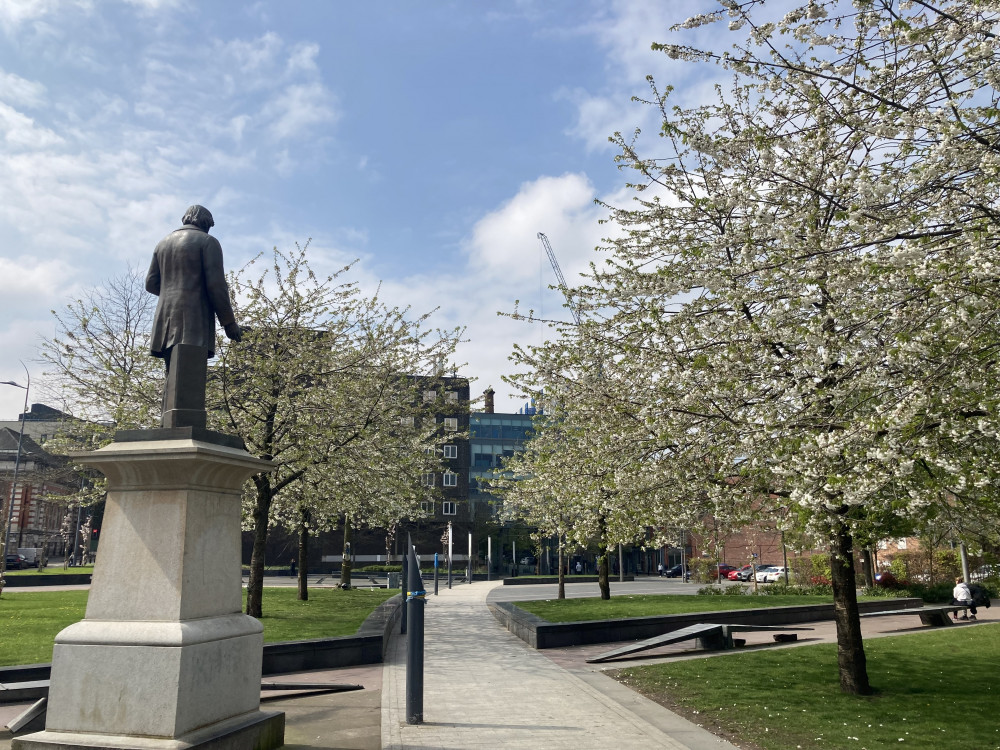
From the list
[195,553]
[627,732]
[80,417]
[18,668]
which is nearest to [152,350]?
[195,553]

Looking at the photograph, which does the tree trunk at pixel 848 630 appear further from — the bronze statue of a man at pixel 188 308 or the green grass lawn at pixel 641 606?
the green grass lawn at pixel 641 606

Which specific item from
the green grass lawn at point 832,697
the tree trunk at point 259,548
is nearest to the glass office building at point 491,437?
the tree trunk at point 259,548

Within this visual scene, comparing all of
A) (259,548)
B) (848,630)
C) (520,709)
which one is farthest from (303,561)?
(848,630)

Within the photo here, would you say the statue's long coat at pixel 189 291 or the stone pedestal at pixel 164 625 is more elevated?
the statue's long coat at pixel 189 291

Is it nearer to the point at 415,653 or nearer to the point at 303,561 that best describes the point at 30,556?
the point at 303,561

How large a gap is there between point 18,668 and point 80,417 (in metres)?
11.1

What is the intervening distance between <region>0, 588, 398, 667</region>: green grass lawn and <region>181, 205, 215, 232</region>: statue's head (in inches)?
311

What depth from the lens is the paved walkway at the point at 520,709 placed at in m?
7.56

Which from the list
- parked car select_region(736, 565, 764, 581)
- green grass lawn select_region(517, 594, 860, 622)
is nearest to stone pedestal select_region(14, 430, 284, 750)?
green grass lawn select_region(517, 594, 860, 622)

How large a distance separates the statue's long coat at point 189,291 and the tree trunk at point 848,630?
8219mm

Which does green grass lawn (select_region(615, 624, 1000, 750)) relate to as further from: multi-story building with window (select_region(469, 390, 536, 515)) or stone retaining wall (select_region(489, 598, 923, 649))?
multi-story building with window (select_region(469, 390, 536, 515))

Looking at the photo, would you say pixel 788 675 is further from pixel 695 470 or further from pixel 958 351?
pixel 958 351

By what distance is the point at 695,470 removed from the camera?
9.68m

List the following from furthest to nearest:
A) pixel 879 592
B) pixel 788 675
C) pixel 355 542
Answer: pixel 355 542
pixel 879 592
pixel 788 675
